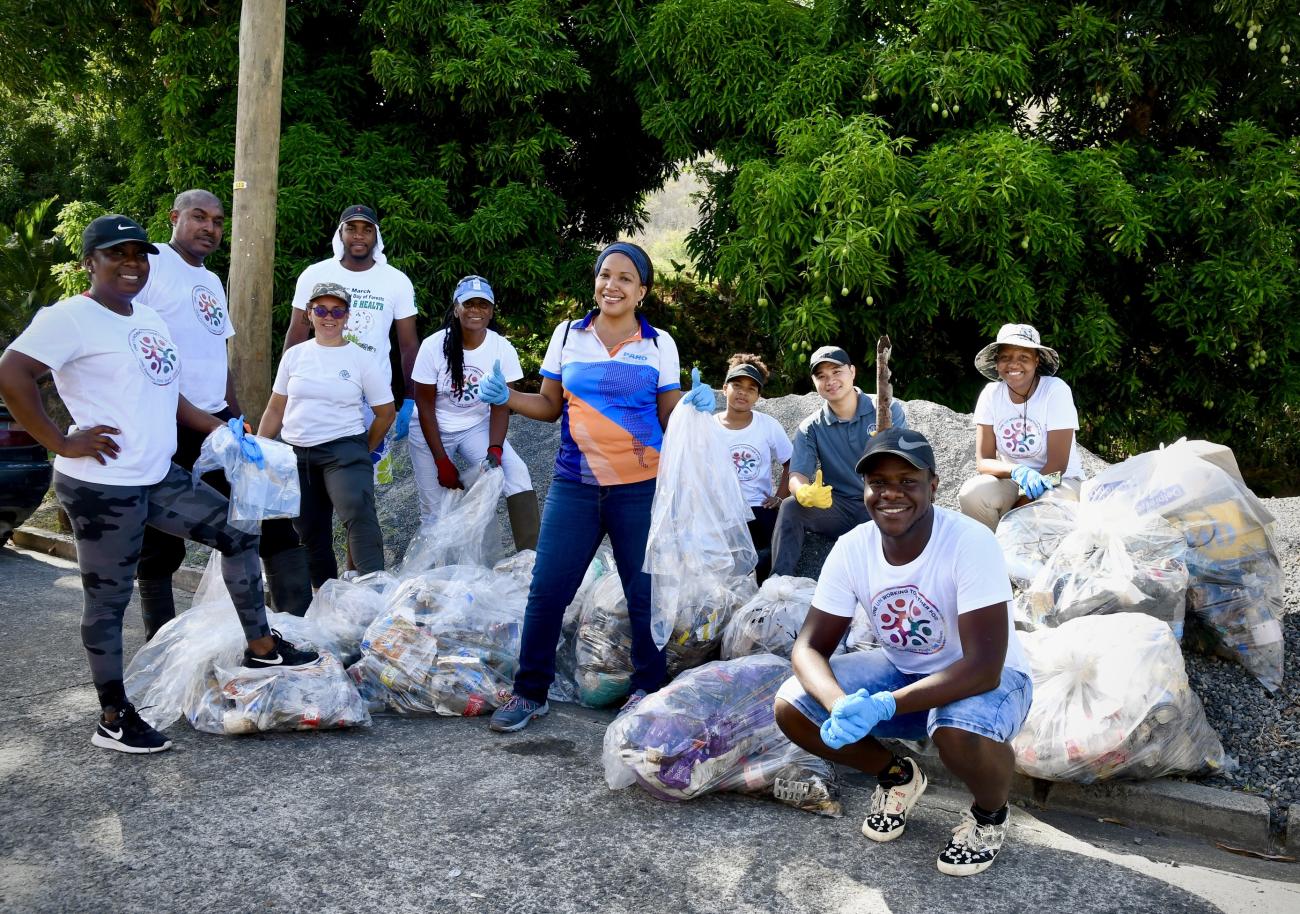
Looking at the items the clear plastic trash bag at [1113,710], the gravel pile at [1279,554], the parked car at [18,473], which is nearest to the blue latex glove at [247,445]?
the gravel pile at [1279,554]

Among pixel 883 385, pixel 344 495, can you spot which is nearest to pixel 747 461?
pixel 883 385

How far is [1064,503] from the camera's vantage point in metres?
4.84

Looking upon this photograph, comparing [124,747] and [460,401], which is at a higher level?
[460,401]

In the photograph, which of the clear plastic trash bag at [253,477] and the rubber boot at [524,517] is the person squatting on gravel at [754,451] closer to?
the rubber boot at [524,517]

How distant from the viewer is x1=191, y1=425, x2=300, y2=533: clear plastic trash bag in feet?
13.3

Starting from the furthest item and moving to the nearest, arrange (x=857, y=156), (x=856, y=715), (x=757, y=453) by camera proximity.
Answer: (x=857, y=156), (x=757, y=453), (x=856, y=715)

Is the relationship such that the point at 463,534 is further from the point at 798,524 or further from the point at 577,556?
the point at 798,524

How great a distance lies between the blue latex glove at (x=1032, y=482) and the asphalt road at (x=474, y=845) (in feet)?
5.59

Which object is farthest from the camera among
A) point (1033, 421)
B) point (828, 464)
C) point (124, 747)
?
point (828, 464)

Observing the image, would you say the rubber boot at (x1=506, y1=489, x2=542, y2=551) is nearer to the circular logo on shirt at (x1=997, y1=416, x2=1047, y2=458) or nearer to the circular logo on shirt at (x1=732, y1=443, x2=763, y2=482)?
the circular logo on shirt at (x1=732, y1=443, x2=763, y2=482)

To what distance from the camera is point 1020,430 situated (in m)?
5.39

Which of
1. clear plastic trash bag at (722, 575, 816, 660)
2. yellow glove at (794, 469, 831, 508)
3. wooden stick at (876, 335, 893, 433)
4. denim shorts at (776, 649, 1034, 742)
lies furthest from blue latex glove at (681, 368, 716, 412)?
yellow glove at (794, 469, 831, 508)

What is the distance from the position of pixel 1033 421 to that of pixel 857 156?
9.20 feet

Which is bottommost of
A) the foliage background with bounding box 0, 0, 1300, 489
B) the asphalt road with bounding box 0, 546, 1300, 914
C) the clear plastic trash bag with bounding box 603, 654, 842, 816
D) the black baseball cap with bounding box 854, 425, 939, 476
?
the asphalt road with bounding box 0, 546, 1300, 914
